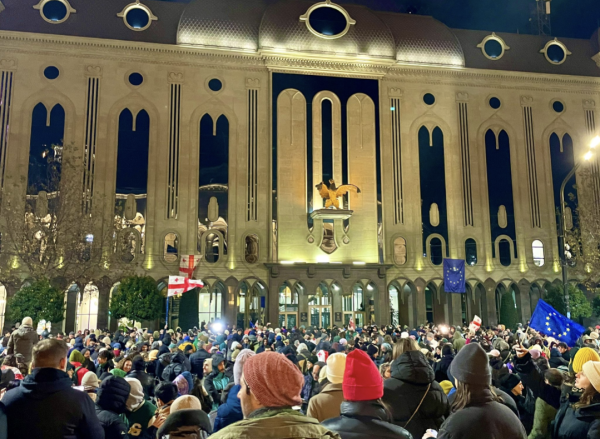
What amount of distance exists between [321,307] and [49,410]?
3326 cm

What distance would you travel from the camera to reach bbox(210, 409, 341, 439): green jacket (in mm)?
2541

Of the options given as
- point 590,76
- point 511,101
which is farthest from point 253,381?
point 590,76

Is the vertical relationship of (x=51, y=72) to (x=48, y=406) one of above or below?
above

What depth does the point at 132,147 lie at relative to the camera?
118ft

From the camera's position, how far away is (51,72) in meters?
35.8

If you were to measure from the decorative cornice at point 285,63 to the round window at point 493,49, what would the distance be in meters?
1.78

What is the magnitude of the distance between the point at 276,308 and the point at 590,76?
98.6 feet

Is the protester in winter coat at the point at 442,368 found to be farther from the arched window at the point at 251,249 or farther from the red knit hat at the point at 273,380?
the arched window at the point at 251,249

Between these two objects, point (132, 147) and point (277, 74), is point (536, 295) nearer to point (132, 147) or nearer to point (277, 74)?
point (277, 74)

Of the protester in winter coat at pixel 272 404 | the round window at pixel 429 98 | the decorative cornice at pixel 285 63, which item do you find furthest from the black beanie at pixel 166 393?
the round window at pixel 429 98

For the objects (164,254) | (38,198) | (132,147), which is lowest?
(164,254)

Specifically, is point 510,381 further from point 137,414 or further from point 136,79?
point 136,79

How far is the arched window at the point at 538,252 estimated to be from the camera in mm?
39531

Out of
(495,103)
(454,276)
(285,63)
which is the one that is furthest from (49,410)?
(495,103)
